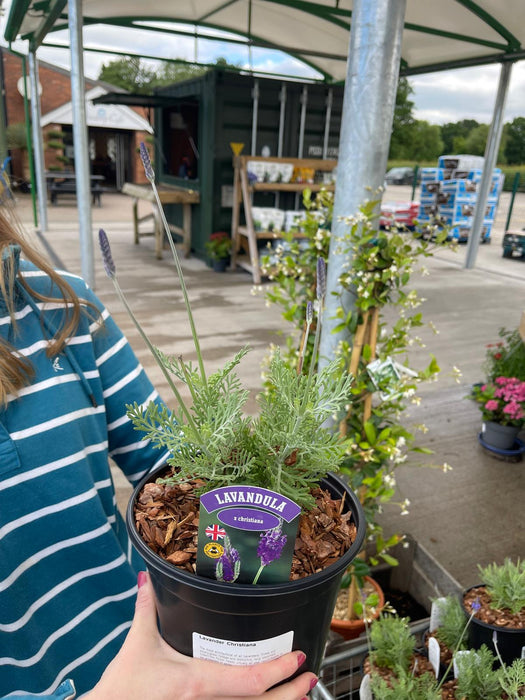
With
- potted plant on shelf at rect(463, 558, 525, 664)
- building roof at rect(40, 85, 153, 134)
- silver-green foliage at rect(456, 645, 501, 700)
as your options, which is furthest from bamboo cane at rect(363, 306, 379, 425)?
building roof at rect(40, 85, 153, 134)

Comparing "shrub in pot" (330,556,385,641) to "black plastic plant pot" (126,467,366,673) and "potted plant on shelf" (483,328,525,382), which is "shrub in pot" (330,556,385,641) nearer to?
"black plastic plant pot" (126,467,366,673)

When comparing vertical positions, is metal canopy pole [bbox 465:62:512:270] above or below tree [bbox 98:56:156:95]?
below

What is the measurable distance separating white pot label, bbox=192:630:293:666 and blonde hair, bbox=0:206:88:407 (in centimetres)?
49

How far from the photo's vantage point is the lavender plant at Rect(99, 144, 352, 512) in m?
0.56

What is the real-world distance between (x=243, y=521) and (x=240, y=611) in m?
0.10

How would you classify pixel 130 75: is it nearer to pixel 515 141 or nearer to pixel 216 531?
pixel 515 141

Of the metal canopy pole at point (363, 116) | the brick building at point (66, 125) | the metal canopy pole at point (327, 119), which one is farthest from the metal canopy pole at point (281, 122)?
the brick building at point (66, 125)

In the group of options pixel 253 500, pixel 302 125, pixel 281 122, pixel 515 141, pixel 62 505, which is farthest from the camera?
pixel 515 141

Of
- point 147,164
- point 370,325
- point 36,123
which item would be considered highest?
point 36,123

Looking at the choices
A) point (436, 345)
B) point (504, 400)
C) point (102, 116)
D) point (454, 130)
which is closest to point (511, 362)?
point (504, 400)

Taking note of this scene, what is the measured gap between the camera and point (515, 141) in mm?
31703

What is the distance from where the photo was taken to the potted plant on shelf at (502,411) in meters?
2.85

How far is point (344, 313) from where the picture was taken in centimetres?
164

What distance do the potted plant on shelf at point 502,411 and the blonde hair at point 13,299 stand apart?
8.26ft
